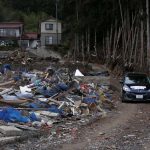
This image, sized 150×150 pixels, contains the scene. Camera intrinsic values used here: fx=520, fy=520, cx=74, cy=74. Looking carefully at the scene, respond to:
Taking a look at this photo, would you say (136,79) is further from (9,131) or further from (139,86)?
(9,131)

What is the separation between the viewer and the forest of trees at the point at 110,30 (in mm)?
45281

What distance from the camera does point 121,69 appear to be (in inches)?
1836

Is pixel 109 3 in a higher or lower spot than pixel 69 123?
higher

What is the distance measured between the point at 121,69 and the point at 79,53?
2877cm

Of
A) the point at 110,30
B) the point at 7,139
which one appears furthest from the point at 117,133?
the point at 110,30

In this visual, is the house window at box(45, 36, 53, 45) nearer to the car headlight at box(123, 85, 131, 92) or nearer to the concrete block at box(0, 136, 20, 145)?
the car headlight at box(123, 85, 131, 92)

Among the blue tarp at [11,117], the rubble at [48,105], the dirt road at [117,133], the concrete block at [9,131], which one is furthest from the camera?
the rubble at [48,105]

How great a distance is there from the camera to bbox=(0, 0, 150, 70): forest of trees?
45.3 m

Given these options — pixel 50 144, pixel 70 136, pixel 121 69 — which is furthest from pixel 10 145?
pixel 121 69

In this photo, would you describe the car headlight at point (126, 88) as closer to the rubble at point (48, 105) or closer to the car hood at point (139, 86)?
the car hood at point (139, 86)

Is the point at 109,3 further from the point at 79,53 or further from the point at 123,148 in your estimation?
the point at 123,148

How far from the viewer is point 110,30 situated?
195 ft

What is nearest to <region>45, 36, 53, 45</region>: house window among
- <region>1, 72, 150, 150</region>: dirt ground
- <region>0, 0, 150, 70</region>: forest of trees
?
<region>0, 0, 150, 70</region>: forest of trees

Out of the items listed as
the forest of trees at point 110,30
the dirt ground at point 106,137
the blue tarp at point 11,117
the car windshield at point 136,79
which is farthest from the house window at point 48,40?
the blue tarp at point 11,117
